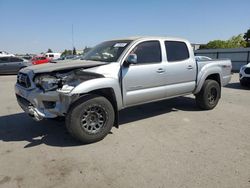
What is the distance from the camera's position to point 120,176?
323 centimetres

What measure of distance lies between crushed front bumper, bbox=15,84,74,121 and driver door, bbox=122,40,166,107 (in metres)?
1.21

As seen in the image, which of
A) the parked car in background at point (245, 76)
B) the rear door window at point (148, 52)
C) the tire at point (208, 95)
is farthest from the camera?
the parked car in background at point (245, 76)

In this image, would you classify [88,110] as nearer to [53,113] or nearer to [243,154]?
[53,113]

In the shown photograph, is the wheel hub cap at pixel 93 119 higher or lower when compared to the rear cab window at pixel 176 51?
lower

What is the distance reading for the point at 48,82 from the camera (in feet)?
13.4

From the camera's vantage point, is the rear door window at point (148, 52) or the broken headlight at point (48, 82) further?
the rear door window at point (148, 52)

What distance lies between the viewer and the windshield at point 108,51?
16.0 ft

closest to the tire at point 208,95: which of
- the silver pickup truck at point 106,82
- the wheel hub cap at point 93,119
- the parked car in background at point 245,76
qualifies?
the silver pickup truck at point 106,82

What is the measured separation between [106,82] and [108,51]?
110 cm

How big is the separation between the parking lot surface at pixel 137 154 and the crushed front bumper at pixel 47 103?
0.60 metres

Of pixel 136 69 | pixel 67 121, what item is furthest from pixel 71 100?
pixel 136 69

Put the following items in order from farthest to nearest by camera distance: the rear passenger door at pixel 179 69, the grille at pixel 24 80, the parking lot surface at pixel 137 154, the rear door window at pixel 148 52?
the rear passenger door at pixel 179 69
the rear door window at pixel 148 52
the grille at pixel 24 80
the parking lot surface at pixel 137 154

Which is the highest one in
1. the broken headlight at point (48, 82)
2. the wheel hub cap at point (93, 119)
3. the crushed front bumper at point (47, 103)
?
the broken headlight at point (48, 82)

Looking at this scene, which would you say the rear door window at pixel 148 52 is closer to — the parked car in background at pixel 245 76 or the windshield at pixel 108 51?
the windshield at pixel 108 51
